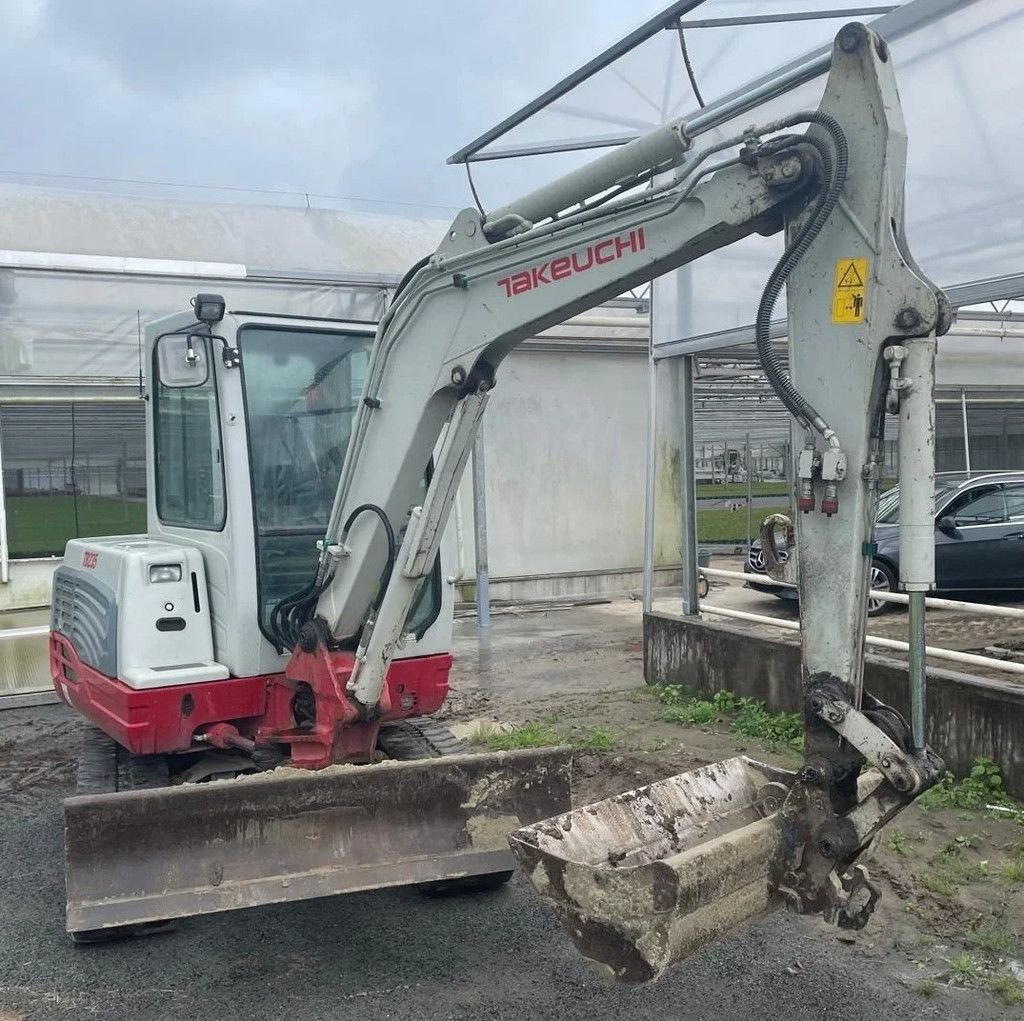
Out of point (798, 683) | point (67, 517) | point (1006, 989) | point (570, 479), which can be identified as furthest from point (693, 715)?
point (67, 517)

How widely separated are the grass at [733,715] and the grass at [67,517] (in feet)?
40.4

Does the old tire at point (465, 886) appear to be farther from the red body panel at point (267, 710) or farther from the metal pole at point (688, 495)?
the metal pole at point (688, 495)

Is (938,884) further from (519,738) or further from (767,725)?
(519,738)

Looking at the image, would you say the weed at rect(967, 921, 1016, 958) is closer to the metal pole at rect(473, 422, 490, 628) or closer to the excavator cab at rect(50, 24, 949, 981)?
the excavator cab at rect(50, 24, 949, 981)

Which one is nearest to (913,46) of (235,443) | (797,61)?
(797,61)

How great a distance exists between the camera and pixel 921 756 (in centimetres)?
318

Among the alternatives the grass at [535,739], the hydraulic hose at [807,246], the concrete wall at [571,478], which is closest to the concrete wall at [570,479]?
the concrete wall at [571,478]

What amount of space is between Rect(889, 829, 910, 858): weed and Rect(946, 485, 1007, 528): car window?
25.2 feet

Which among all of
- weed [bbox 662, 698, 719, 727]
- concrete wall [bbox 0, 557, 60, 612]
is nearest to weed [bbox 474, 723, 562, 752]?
weed [bbox 662, 698, 719, 727]

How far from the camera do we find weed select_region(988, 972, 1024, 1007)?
3703 mm

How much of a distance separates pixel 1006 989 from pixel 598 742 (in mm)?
3301

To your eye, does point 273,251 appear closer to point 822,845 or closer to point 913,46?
point 913,46

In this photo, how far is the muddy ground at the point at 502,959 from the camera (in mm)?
3732

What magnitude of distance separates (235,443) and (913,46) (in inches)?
187
